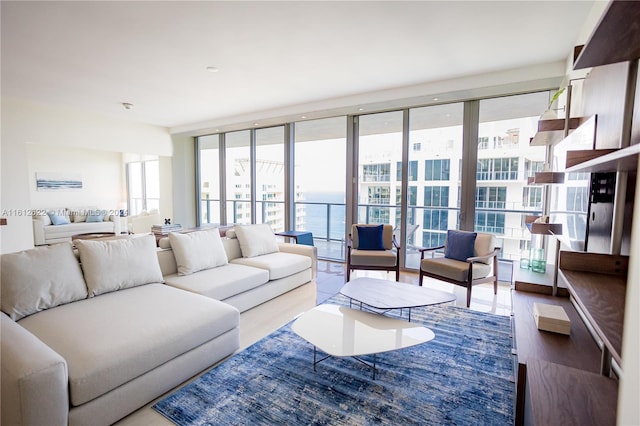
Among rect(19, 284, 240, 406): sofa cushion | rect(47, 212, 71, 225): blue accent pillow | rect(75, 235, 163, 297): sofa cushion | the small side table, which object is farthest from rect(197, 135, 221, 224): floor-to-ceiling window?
rect(19, 284, 240, 406): sofa cushion

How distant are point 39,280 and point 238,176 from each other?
16.2 feet

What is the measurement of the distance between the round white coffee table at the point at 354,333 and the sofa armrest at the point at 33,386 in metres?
1.26

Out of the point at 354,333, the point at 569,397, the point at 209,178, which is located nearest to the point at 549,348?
the point at 569,397

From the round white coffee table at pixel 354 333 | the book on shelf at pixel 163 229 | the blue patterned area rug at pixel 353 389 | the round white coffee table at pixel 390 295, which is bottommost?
the blue patterned area rug at pixel 353 389

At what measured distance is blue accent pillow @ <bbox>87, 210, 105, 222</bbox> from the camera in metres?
7.72

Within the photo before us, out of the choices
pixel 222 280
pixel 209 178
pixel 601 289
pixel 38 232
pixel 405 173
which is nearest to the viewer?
pixel 601 289

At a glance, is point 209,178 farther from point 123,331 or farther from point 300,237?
point 123,331

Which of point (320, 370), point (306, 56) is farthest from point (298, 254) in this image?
point (306, 56)

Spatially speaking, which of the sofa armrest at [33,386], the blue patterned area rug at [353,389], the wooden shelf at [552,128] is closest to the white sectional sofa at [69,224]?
the sofa armrest at [33,386]

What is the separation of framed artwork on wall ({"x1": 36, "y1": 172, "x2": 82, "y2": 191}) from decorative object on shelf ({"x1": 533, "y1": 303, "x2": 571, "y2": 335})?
10013 mm

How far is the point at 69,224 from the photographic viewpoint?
728 centimetres

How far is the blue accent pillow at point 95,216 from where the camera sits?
304 inches

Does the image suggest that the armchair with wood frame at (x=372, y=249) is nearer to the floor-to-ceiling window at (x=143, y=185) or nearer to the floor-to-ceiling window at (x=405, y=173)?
the floor-to-ceiling window at (x=405, y=173)

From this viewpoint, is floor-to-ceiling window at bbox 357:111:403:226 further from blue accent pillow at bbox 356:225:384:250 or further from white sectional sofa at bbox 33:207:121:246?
white sectional sofa at bbox 33:207:121:246
